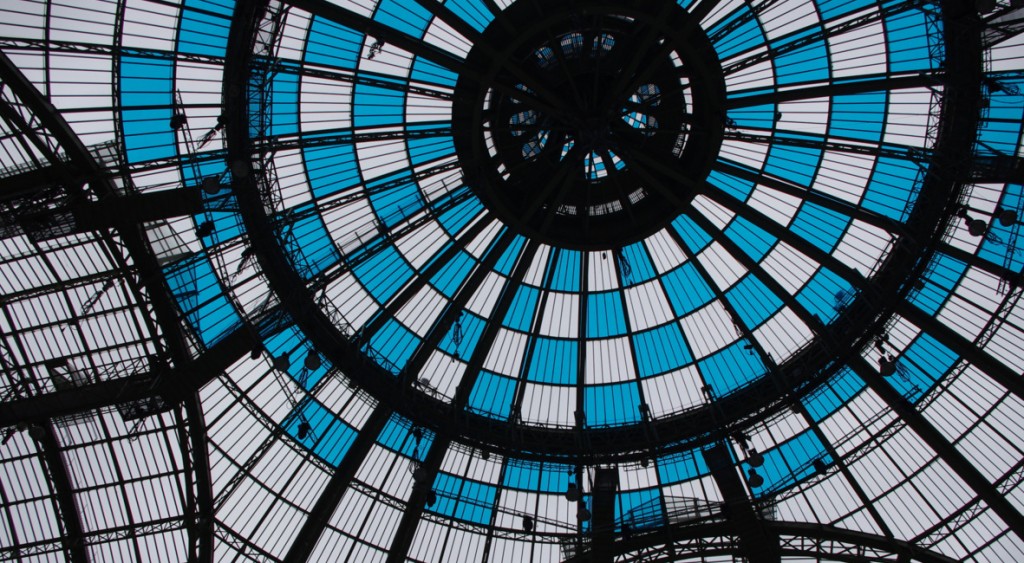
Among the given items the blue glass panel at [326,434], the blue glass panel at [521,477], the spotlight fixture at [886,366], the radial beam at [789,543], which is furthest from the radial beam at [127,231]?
the spotlight fixture at [886,366]

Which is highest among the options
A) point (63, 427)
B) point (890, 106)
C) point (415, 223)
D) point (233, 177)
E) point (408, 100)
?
point (890, 106)

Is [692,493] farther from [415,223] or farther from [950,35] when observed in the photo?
[950,35]

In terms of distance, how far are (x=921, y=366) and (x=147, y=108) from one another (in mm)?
27323

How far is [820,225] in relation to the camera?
83.8 feet

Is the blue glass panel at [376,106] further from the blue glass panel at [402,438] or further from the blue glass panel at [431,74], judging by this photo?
the blue glass panel at [402,438]

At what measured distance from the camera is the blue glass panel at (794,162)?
24469 mm

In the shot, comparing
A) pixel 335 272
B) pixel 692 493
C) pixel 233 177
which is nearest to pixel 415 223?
pixel 335 272

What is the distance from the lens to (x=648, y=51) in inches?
937

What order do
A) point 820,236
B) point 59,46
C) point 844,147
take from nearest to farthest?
point 59,46 → point 844,147 → point 820,236

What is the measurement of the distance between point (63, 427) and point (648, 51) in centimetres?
2477

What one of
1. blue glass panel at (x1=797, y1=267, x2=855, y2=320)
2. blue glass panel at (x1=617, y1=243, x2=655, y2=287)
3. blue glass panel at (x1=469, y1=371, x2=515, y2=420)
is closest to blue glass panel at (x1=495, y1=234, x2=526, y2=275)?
blue glass panel at (x1=617, y1=243, x2=655, y2=287)

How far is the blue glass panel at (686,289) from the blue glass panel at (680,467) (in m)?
5.69

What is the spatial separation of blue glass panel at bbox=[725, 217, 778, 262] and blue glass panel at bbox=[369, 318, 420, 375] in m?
12.5

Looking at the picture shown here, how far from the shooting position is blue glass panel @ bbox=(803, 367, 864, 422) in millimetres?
26562
